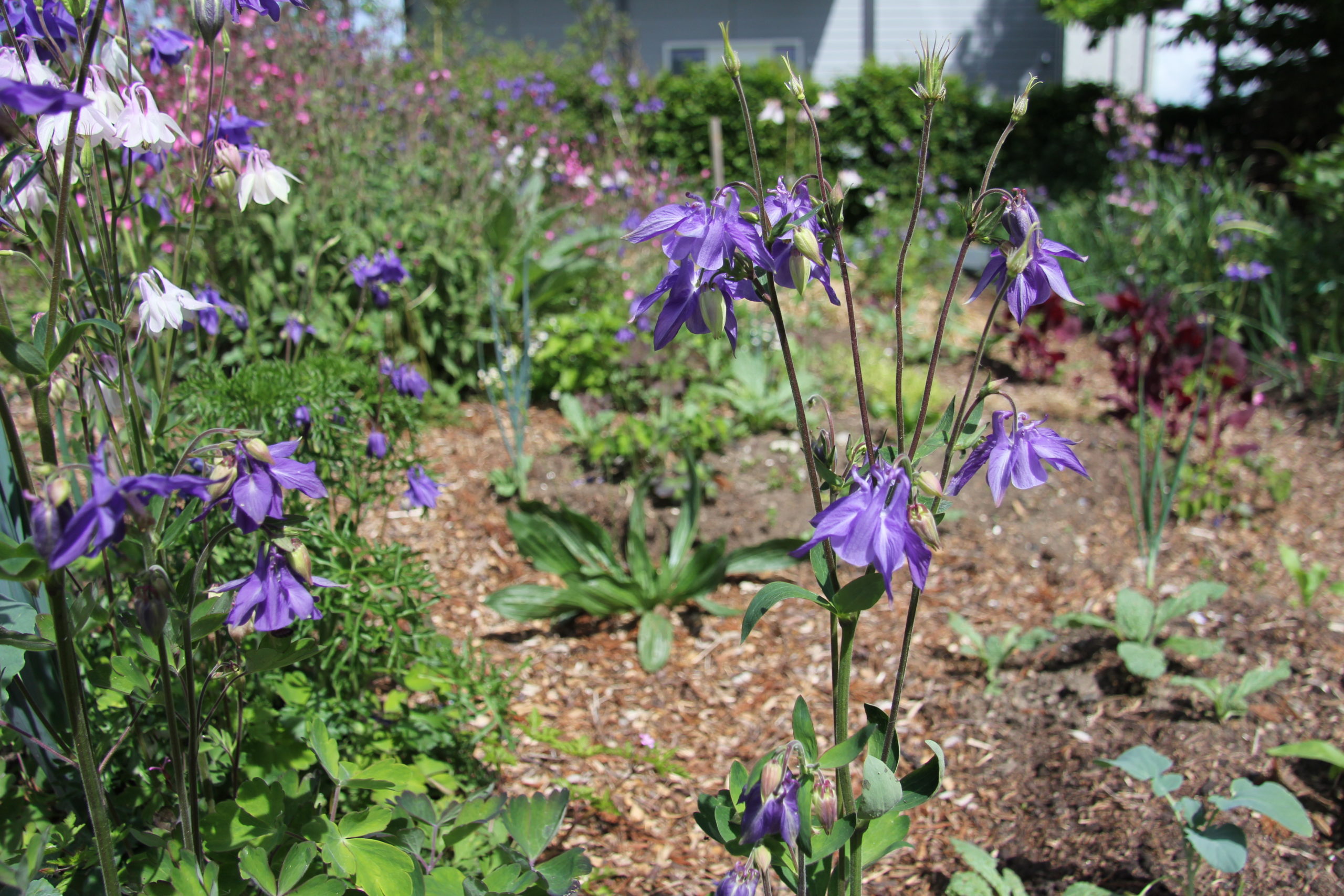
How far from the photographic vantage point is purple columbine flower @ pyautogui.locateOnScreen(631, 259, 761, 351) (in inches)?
43.2

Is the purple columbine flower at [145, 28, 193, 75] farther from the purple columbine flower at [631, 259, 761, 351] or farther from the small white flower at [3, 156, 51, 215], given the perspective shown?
the purple columbine flower at [631, 259, 761, 351]

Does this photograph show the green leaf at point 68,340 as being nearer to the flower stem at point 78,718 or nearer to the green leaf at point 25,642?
the flower stem at point 78,718

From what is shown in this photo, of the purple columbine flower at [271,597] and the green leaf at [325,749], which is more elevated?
the purple columbine flower at [271,597]

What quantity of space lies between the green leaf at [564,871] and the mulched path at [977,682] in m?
0.46

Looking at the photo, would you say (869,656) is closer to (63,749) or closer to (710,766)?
(710,766)

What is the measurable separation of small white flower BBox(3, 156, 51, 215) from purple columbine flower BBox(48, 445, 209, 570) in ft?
2.54

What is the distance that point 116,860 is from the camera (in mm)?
1518

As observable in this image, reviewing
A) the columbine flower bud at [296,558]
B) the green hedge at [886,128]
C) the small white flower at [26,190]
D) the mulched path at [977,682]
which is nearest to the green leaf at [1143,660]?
the mulched path at [977,682]

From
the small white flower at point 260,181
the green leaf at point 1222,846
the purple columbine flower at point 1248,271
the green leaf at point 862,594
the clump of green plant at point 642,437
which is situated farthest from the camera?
the purple columbine flower at point 1248,271

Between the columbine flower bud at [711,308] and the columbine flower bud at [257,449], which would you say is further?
the columbine flower bud at [711,308]

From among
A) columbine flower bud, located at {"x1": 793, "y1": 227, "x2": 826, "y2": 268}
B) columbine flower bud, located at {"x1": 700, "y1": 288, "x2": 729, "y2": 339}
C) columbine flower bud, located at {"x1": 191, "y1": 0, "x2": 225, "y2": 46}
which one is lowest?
columbine flower bud, located at {"x1": 700, "y1": 288, "x2": 729, "y2": 339}

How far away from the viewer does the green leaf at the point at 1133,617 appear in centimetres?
231

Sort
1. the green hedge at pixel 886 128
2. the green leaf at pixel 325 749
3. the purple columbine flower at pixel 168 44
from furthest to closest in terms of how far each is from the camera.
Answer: the green hedge at pixel 886 128 < the purple columbine flower at pixel 168 44 < the green leaf at pixel 325 749

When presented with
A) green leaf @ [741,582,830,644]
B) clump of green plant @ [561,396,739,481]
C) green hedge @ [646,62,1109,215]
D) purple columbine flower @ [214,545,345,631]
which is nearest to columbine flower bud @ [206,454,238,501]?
purple columbine flower @ [214,545,345,631]
